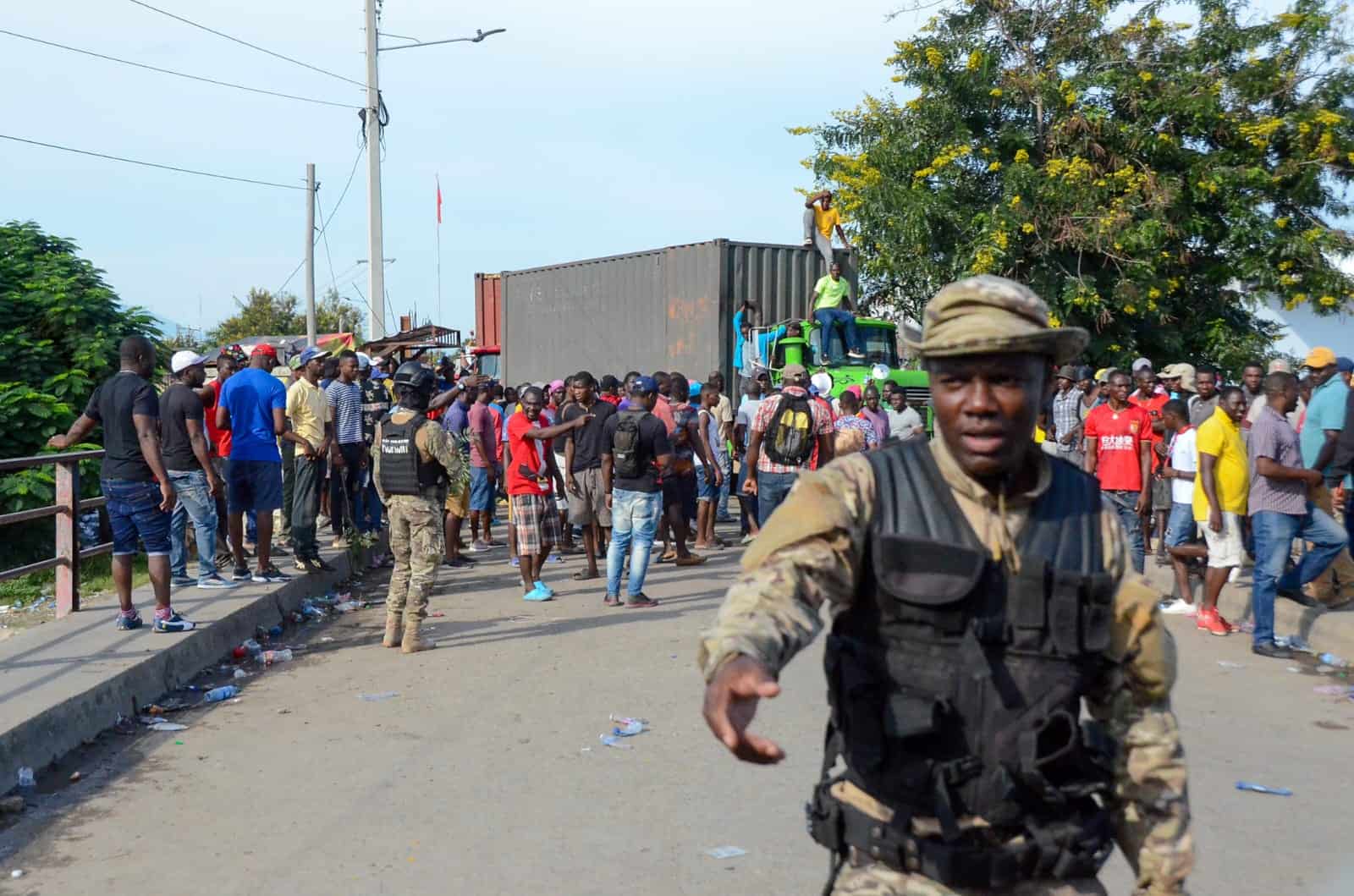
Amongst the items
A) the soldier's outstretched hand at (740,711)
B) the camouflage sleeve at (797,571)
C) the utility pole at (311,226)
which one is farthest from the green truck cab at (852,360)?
the utility pole at (311,226)

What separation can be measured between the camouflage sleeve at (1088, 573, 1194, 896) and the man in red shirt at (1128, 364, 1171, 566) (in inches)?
327

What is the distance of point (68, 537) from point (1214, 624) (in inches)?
314

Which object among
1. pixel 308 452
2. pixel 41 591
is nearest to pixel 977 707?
pixel 308 452

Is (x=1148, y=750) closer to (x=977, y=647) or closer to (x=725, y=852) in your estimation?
(x=977, y=647)

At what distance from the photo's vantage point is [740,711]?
6.70 feet

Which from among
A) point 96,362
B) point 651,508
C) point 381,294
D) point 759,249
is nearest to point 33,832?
point 651,508

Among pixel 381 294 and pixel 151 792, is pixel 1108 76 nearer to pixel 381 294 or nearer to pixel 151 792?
pixel 381 294

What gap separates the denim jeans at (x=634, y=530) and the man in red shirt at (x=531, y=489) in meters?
0.71

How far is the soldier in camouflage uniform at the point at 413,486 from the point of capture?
8.41 metres

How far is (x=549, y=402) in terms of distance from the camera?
13766 millimetres

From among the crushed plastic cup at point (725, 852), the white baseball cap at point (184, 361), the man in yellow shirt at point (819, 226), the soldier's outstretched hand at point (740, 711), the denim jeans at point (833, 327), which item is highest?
the man in yellow shirt at point (819, 226)

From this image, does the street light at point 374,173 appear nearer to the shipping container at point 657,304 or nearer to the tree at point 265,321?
the shipping container at point 657,304

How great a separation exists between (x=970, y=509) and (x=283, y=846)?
3455 millimetres

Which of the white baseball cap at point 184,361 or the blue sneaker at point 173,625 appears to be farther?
the white baseball cap at point 184,361
